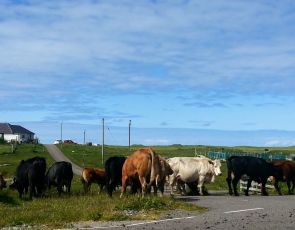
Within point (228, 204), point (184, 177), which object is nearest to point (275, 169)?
point (184, 177)

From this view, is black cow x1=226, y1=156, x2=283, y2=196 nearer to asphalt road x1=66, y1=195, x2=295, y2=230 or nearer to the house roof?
asphalt road x1=66, y1=195, x2=295, y2=230

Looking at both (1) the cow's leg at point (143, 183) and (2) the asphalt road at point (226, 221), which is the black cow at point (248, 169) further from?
(2) the asphalt road at point (226, 221)

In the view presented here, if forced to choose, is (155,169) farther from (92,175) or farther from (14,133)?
(14,133)

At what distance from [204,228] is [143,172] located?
757cm

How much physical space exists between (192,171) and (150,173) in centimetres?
510

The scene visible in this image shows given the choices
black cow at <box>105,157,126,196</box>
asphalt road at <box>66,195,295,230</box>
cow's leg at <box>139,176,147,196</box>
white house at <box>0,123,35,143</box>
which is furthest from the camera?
white house at <box>0,123,35,143</box>

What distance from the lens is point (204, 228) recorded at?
39.4ft

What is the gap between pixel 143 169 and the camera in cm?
1936

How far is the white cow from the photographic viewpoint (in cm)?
2384

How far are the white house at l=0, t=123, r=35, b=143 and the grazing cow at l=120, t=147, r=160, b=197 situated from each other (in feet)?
352

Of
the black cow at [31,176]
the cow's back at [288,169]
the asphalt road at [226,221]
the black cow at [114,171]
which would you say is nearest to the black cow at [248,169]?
the cow's back at [288,169]

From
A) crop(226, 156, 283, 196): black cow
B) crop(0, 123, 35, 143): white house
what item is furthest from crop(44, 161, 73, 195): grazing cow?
crop(0, 123, 35, 143): white house

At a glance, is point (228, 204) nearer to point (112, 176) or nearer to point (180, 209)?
point (180, 209)

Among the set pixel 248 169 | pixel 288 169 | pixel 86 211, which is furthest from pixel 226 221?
pixel 288 169
